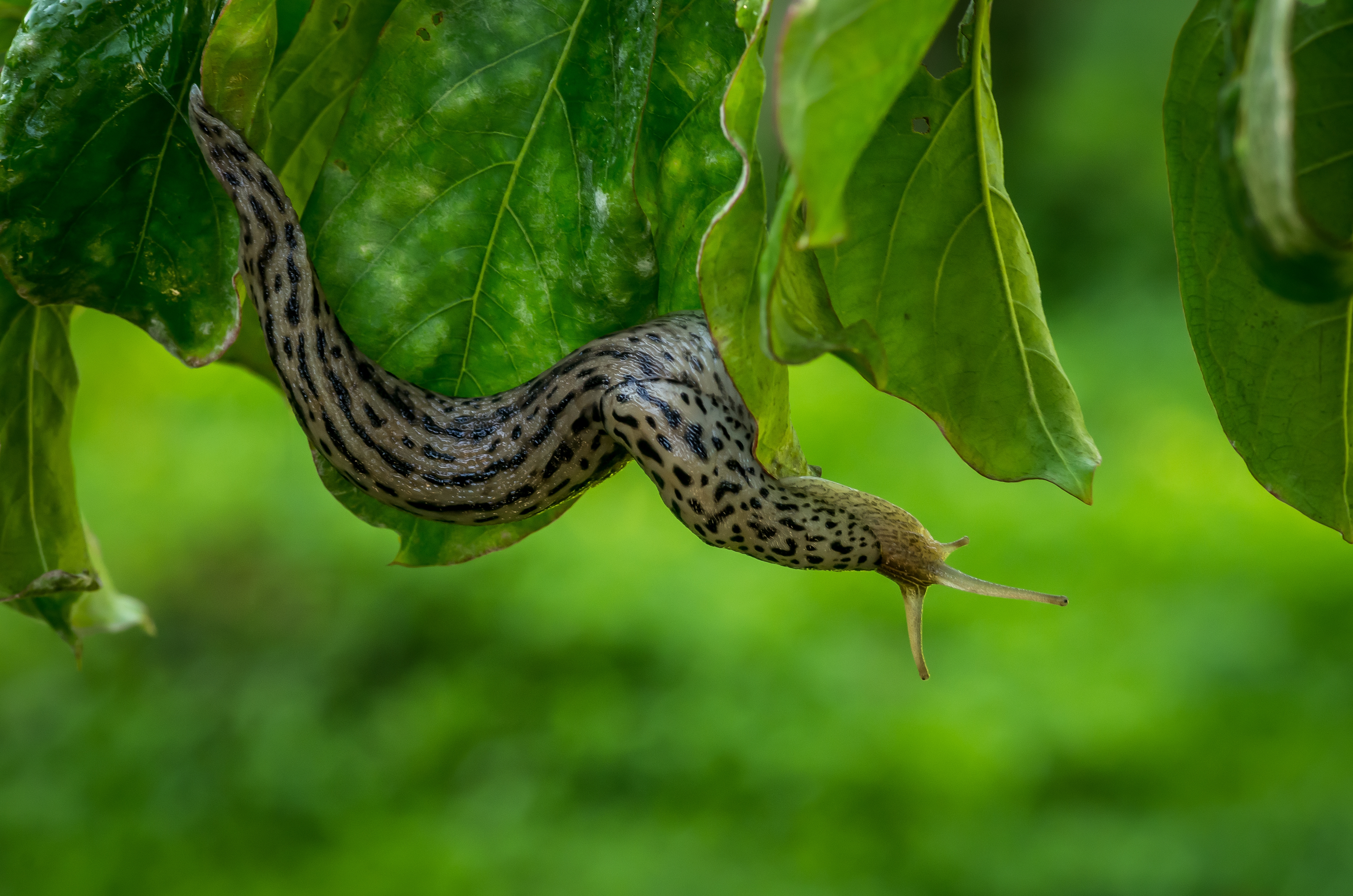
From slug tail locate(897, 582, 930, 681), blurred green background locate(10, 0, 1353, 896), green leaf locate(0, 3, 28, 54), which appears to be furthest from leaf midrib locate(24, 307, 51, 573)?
blurred green background locate(10, 0, 1353, 896)

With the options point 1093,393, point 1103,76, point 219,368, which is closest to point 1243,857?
point 1093,393

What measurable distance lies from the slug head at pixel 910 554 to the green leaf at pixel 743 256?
0.28 metres

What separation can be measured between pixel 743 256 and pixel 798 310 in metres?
0.07

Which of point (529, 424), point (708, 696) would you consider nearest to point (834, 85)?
point (529, 424)

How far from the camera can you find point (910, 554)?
103cm

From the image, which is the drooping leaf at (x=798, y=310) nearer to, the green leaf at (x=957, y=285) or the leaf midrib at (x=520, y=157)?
the green leaf at (x=957, y=285)

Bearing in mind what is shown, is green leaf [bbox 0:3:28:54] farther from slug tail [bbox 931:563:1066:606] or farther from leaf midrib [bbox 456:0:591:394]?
slug tail [bbox 931:563:1066:606]

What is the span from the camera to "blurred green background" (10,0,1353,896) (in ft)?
8.00

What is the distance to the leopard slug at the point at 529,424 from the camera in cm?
86

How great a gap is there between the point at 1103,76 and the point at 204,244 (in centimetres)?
536

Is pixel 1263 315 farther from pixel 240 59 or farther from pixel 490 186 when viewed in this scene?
pixel 240 59

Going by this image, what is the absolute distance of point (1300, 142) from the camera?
2.33 feet

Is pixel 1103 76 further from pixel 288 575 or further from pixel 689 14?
pixel 689 14

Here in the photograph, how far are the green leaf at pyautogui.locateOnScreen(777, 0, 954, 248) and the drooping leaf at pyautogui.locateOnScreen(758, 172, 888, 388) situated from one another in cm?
2
